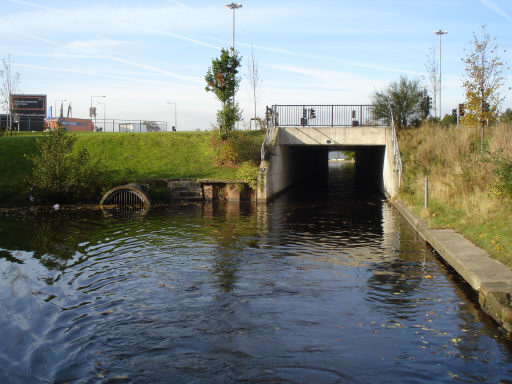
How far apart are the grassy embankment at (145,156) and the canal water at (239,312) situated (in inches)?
457

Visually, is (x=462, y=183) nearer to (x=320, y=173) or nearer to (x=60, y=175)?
(x=60, y=175)

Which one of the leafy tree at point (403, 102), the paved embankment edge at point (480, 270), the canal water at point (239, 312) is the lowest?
the canal water at point (239, 312)

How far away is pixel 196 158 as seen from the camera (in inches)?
1175

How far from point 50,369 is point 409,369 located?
167 inches

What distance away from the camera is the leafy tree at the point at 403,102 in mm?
31375

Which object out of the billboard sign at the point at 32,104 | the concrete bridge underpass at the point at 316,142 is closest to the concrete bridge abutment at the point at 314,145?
the concrete bridge underpass at the point at 316,142

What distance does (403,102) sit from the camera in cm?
3152

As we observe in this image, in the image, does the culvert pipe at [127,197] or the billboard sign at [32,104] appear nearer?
the culvert pipe at [127,197]

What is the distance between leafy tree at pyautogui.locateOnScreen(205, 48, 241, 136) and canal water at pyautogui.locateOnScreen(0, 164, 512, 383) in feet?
58.2

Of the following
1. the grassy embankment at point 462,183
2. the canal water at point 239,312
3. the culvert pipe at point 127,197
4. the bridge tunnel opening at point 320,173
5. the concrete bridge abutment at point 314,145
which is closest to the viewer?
the canal water at point 239,312

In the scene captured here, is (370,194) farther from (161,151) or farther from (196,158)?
(161,151)

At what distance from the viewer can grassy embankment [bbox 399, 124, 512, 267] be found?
468 inches

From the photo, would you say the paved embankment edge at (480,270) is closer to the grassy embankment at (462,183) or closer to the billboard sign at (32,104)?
the grassy embankment at (462,183)

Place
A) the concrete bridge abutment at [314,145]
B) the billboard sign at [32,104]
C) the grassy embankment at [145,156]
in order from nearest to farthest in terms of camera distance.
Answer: the concrete bridge abutment at [314,145], the grassy embankment at [145,156], the billboard sign at [32,104]
